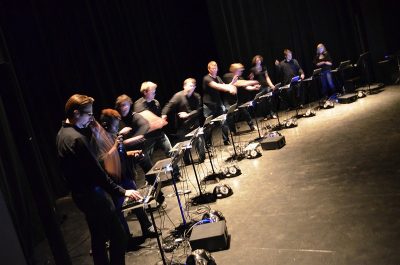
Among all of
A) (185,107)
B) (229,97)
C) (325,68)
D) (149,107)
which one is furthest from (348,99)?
(149,107)

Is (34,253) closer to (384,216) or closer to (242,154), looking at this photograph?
(242,154)

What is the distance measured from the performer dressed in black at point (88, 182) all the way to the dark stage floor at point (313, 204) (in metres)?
0.86

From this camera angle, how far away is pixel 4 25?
7.79m

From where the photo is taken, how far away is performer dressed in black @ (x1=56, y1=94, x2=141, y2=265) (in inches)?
135

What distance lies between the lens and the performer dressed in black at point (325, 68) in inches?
446

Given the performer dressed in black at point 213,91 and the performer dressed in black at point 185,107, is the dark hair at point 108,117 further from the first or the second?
the performer dressed in black at point 213,91

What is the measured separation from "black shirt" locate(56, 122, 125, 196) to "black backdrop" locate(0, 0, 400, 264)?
0.80 feet

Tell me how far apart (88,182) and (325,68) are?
9.41 m

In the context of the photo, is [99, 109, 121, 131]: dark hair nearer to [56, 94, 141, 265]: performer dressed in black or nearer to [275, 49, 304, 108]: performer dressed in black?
[56, 94, 141, 265]: performer dressed in black

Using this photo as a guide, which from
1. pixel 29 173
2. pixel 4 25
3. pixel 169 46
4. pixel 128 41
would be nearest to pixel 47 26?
pixel 4 25

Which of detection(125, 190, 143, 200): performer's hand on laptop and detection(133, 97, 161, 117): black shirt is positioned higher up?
detection(133, 97, 161, 117): black shirt

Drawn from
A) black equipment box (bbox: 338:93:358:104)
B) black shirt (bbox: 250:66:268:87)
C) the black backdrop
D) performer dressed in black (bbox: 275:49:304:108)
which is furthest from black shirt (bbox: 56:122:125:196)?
black equipment box (bbox: 338:93:358:104)

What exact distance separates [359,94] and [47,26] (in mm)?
7886

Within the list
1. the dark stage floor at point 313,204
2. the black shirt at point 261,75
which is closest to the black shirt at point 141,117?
the dark stage floor at point 313,204
